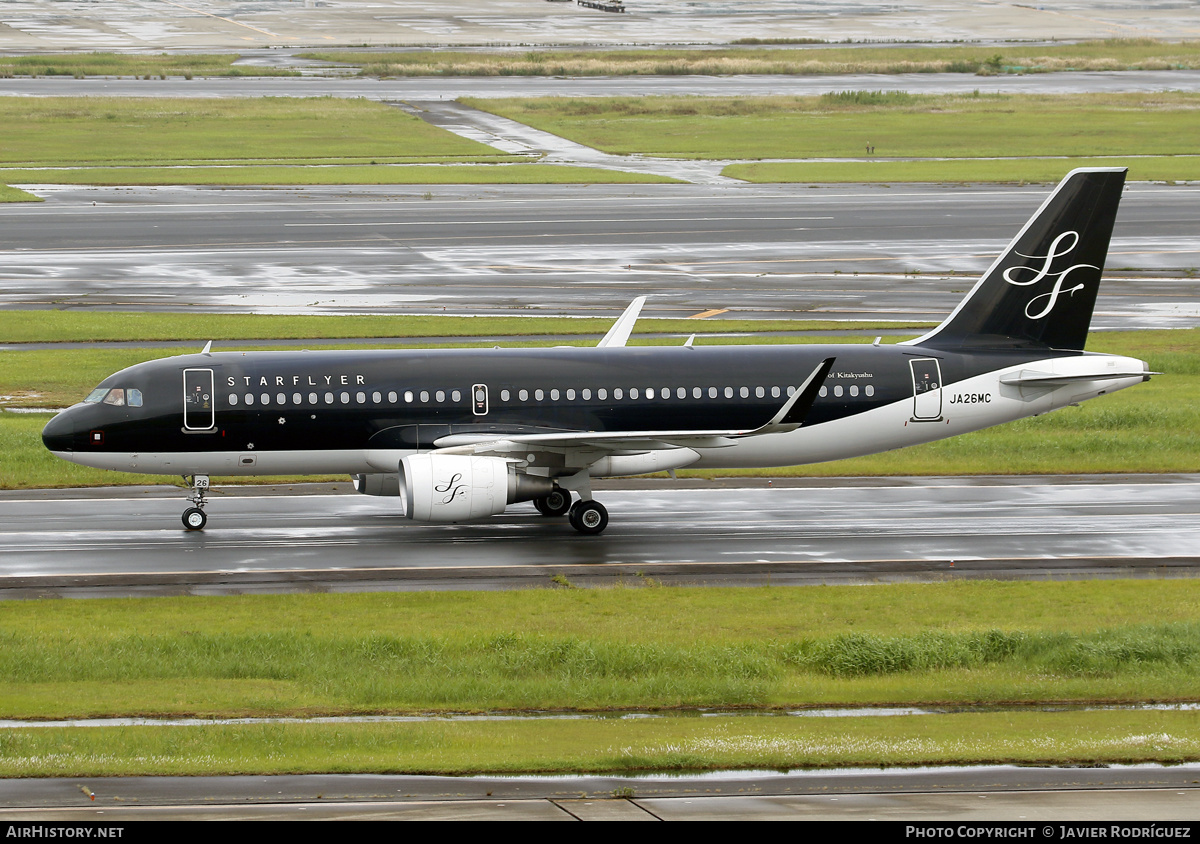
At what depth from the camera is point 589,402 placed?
121 feet

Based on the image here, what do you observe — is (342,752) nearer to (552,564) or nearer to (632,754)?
(632,754)

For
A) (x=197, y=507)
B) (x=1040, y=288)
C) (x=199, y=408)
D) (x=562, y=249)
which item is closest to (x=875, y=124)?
(x=562, y=249)

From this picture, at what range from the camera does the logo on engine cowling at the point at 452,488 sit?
3394 cm

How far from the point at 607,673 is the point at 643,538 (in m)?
10.9

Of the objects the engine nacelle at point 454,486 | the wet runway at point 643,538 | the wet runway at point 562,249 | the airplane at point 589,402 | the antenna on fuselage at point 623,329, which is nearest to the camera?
the wet runway at point 643,538

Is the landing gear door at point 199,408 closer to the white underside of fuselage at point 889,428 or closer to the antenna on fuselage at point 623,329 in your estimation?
the white underside of fuselage at point 889,428

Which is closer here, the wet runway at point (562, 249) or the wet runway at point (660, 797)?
the wet runway at point (660, 797)

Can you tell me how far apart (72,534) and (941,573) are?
69.6ft

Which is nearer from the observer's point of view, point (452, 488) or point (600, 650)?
point (600, 650)

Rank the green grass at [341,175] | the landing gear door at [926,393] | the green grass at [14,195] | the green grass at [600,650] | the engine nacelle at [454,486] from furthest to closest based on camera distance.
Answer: the green grass at [341,175] < the green grass at [14,195] < the landing gear door at [926,393] < the engine nacelle at [454,486] < the green grass at [600,650]

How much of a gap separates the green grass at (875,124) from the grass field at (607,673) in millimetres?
81699

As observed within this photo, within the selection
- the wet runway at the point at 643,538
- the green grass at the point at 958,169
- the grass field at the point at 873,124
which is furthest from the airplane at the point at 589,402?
the grass field at the point at 873,124

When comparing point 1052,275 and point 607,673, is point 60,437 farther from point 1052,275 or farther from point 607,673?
point 1052,275

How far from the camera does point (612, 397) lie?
121 feet
